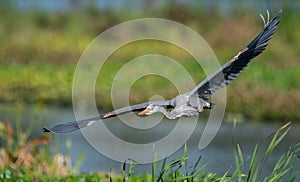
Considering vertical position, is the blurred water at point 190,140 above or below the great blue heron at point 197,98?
above

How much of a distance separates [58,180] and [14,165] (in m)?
0.71

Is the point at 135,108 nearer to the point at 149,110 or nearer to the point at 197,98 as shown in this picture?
the point at 149,110

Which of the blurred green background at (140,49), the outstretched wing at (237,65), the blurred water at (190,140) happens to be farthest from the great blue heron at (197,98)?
the blurred green background at (140,49)

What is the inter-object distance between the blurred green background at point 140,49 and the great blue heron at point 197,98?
800 centimetres

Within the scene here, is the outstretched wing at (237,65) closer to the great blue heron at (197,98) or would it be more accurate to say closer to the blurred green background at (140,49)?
the great blue heron at (197,98)

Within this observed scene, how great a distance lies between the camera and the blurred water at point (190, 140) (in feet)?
30.8

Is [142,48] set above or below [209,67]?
above

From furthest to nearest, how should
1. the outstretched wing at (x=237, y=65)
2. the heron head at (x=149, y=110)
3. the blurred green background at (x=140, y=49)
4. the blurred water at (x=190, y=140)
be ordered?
the blurred green background at (x=140, y=49) → the blurred water at (x=190, y=140) → the outstretched wing at (x=237, y=65) → the heron head at (x=149, y=110)

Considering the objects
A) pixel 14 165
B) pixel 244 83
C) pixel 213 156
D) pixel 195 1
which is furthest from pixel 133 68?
pixel 14 165

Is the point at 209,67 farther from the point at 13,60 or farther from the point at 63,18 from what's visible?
the point at 63,18

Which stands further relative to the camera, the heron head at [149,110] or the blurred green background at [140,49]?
the blurred green background at [140,49]

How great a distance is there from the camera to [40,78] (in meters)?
15.4

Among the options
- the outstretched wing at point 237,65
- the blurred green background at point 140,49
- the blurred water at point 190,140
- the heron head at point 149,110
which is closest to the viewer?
the heron head at point 149,110

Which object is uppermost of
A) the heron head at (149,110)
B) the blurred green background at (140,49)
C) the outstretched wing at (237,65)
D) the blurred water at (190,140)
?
the blurred green background at (140,49)
